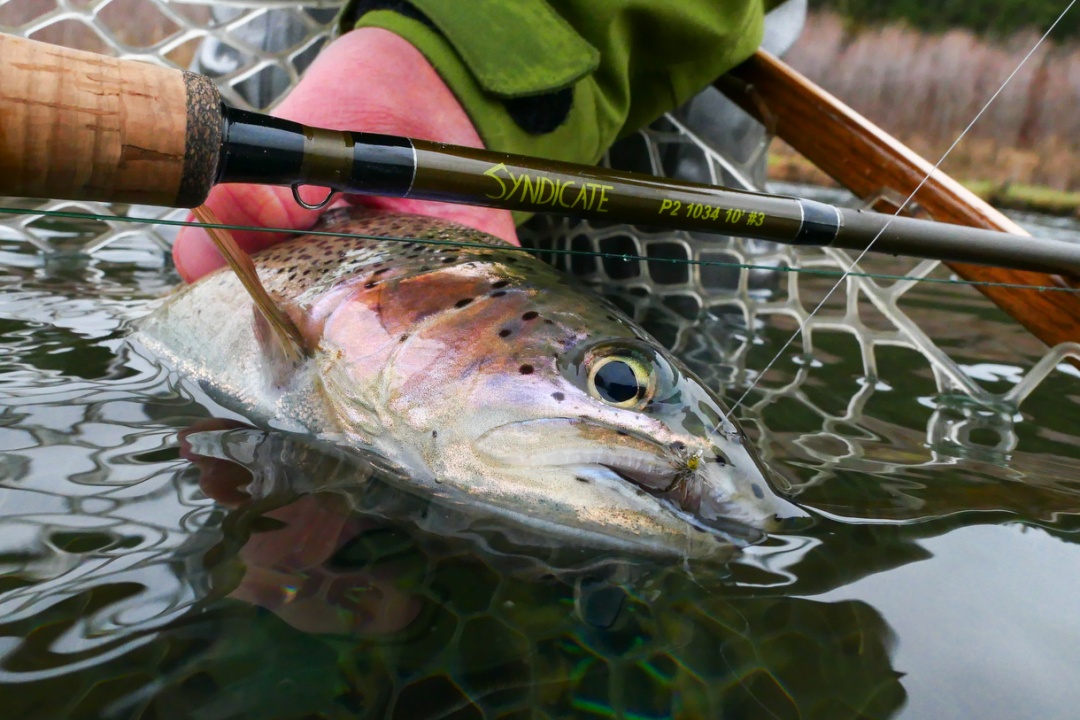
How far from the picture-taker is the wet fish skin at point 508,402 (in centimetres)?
123

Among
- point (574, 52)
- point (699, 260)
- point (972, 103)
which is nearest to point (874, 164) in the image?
point (699, 260)

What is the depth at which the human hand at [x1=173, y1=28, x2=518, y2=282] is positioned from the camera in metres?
1.77

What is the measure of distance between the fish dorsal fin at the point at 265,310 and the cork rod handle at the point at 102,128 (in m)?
0.31

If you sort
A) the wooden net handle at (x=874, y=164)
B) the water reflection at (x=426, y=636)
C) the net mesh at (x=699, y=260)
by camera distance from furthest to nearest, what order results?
1. the net mesh at (x=699, y=260)
2. the wooden net handle at (x=874, y=164)
3. the water reflection at (x=426, y=636)

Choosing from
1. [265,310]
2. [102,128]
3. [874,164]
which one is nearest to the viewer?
[102,128]

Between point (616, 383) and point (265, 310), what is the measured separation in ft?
2.08

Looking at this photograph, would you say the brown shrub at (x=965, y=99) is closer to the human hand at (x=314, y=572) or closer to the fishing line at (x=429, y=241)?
the fishing line at (x=429, y=241)

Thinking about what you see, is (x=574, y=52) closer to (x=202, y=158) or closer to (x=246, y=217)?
(x=246, y=217)

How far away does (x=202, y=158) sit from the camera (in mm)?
995

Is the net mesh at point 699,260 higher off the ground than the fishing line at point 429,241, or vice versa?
the fishing line at point 429,241

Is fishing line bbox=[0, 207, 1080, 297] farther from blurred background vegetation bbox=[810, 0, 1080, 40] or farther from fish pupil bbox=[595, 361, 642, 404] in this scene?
blurred background vegetation bbox=[810, 0, 1080, 40]

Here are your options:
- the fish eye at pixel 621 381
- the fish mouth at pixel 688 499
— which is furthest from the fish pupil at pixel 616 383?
the fish mouth at pixel 688 499

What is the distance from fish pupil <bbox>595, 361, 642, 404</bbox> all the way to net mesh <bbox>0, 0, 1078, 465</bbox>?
3.34 ft

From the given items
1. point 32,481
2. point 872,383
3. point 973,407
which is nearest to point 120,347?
point 32,481
